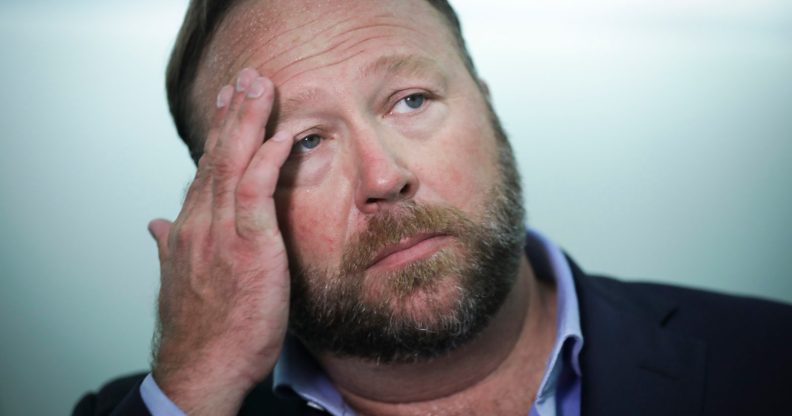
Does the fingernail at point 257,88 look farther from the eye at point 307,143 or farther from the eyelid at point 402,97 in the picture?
the eyelid at point 402,97

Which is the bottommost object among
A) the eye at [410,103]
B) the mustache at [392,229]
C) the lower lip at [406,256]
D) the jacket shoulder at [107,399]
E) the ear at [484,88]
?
the jacket shoulder at [107,399]

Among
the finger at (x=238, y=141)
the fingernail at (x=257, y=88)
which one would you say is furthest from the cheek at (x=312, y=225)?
the fingernail at (x=257, y=88)

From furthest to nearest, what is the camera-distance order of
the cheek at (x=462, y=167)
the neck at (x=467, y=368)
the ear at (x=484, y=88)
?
the ear at (x=484, y=88) < the neck at (x=467, y=368) < the cheek at (x=462, y=167)

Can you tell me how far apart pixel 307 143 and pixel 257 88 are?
0.54 feet

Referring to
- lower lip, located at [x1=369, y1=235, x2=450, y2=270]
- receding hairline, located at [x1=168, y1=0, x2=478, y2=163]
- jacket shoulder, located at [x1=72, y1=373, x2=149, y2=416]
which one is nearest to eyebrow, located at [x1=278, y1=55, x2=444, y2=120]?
receding hairline, located at [x1=168, y1=0, x2=478, y2=163]

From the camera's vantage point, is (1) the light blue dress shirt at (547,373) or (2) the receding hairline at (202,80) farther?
(2) the receding hairline at (202,80)

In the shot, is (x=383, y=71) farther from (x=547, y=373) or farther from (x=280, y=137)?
(x=547, y=373)

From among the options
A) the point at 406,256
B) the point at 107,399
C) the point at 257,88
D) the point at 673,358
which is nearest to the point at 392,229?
the point at 406,256

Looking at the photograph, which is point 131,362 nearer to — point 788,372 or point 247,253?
point 247,253

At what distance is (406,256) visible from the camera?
162 cm

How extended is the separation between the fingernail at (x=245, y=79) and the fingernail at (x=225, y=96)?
48 millimetres

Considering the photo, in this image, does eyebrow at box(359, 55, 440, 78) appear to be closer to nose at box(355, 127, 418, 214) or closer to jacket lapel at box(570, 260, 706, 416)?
nose at box(355, 127, 418, 214)

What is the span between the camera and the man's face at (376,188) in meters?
1.62

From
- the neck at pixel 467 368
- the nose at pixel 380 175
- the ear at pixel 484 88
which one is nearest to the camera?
the nose at pixel 380 175
